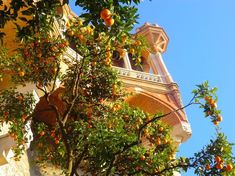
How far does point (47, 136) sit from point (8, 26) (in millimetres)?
2760

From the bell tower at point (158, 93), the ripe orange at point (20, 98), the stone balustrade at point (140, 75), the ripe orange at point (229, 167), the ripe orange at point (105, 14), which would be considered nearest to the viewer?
the ripe orange at point (105, 14)

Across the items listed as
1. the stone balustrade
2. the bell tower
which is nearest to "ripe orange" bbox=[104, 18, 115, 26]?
Answer: the bell tower

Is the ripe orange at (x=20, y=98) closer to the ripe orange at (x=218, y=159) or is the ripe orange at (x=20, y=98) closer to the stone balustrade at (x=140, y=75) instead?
the ripe orange at (x=218, y=159)

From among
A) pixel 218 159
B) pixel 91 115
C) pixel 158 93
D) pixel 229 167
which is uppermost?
pixel 158 93

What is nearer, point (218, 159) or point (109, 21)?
point (109, 21)

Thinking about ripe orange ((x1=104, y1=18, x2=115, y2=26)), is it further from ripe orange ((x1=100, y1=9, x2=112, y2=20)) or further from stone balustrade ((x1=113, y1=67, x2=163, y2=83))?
stone balustrade ((x1=113, y1=67, x2=163, y2=83))

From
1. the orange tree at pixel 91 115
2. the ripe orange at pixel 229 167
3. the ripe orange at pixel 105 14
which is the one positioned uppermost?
the orange tree at pixel 91 115

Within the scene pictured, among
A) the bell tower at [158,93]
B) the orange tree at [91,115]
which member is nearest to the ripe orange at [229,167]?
the orange tree at [91,115]

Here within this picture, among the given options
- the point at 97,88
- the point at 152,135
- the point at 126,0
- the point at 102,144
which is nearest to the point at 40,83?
the point at 97,88

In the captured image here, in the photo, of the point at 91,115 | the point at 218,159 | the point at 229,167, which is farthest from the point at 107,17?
the point at 91,115

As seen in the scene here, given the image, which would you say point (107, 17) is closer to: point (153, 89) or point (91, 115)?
point (91, 115)

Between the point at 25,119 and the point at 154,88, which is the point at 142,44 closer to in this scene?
the point at 25,119

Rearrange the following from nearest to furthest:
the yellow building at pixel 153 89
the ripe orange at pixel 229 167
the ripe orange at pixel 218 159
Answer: the ripe orange at pixel 229 167, the ripe orange at pixel 218 159, the yellow building at pixel 153 89

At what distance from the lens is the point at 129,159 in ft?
26.2
